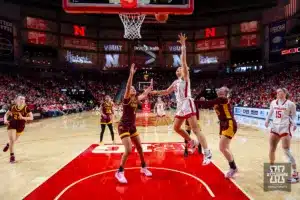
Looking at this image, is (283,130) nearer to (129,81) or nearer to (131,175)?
(129,81)

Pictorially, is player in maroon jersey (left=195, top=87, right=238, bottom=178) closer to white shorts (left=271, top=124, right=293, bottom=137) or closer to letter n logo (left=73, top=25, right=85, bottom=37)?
white shorts (left=271, top=124, right=293, bottom=137)

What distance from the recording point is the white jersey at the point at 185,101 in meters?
6.63

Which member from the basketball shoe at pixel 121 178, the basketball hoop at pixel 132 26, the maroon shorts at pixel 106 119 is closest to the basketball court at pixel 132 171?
the basketball shoe at pixel 121 178

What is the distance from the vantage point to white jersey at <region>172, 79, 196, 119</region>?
261 inches

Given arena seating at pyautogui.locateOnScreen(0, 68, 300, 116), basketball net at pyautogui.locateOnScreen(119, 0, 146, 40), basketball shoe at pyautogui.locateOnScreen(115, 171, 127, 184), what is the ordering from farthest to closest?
arena seating at pyautogui.locateOnScreen(0, 68, 300, 116)
basketball net at pyautogui.locateOnScreen(119, 0, 146, 40)
basketball shoe at pyautogui.locateOnScreen(115, 171, 127, 184)

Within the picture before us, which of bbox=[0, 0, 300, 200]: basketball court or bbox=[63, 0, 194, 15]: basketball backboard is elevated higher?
bbox=[63, 0, 194, 15]: basketball backboard

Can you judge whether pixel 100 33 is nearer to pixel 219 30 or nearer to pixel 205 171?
pixel 219 30

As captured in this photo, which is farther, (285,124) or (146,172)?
(146,172)

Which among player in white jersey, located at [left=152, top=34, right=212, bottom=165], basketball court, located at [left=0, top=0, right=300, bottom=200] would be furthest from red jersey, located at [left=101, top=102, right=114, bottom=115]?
player in white jersey, located at [left=152, top=34, right=212, bottom=165]

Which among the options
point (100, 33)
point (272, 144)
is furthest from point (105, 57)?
point (272, 144)

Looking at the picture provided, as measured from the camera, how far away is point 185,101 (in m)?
6.71

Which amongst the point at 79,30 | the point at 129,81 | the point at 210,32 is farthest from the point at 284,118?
the point at 210,32

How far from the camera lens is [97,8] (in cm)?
859

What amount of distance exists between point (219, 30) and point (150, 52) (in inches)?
506
